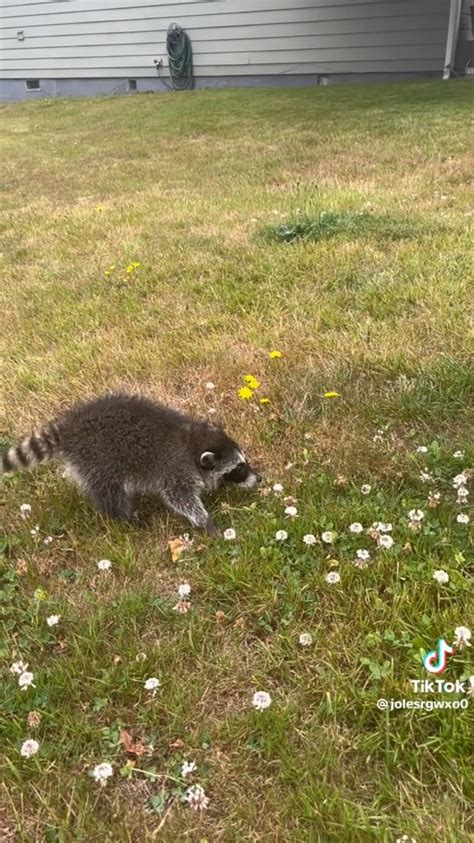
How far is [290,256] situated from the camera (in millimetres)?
5555

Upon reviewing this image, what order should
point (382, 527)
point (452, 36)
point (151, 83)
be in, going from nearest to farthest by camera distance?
point (382, 527), point (452, 36), point (151, 83)

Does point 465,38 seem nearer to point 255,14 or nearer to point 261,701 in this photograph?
point 255,14

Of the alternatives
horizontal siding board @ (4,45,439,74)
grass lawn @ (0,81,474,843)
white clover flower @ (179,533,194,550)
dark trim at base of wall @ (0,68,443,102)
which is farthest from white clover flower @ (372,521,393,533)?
dark trim at base of wall @ (0,68,443,102)

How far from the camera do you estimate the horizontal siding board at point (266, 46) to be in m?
14.6

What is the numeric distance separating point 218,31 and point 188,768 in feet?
61.9

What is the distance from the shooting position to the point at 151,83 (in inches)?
759

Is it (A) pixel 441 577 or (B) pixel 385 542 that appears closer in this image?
(A) pixel 441 577

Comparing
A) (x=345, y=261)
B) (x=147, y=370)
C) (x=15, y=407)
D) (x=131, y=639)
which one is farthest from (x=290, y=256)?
(x=131, y=639)

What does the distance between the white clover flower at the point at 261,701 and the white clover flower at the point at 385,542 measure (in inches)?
29.0

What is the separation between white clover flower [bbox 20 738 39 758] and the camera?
1.91 m

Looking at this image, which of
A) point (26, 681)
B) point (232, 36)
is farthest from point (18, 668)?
point (232, 36)

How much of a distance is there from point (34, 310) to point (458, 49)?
13569mm

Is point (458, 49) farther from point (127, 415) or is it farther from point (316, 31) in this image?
point (127, 415)

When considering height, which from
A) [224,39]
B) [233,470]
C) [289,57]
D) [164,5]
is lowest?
[233,470]
